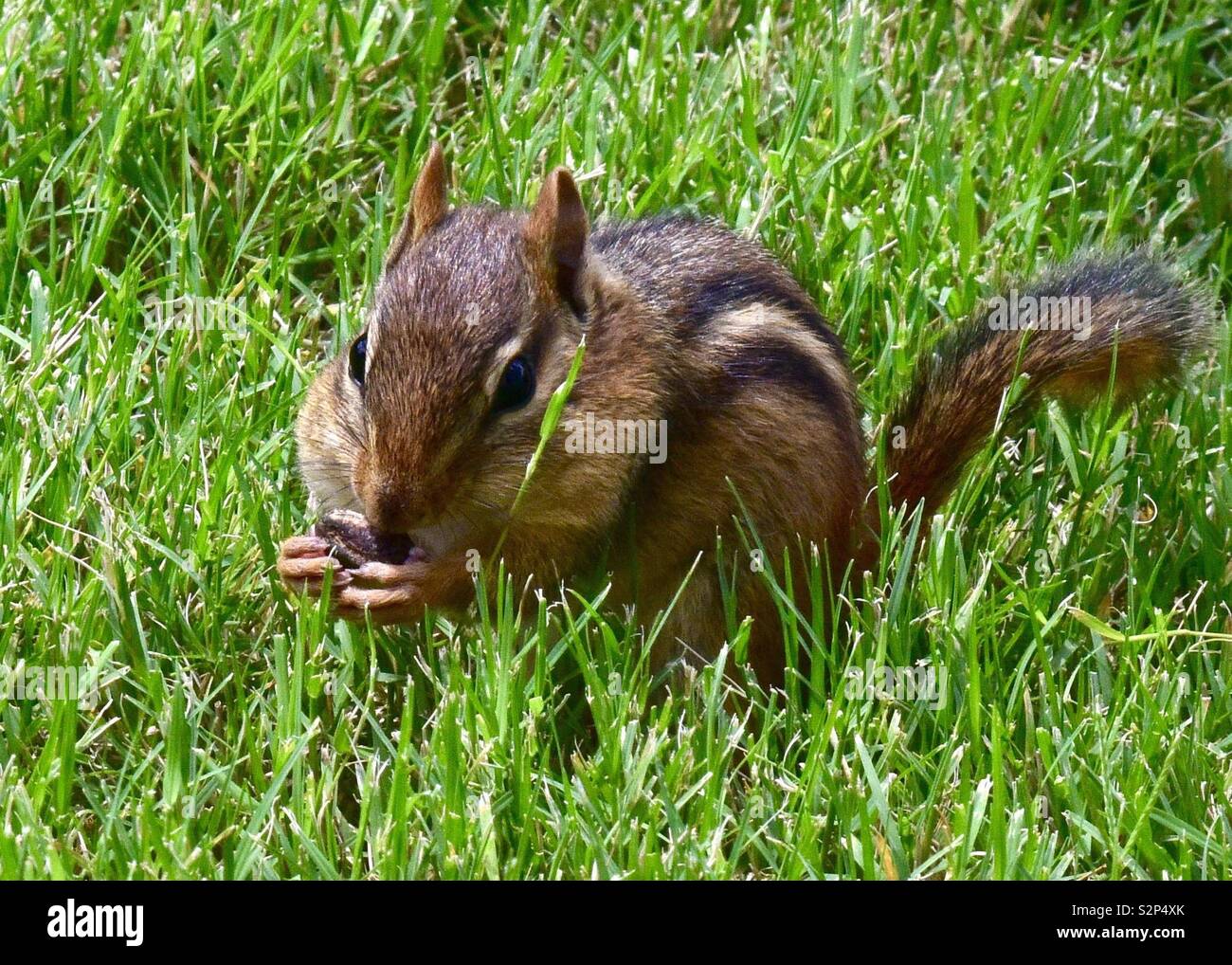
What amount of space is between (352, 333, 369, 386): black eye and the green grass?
0.47m

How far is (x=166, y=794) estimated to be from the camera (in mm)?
3137

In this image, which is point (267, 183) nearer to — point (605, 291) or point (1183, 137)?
point (605, 291)

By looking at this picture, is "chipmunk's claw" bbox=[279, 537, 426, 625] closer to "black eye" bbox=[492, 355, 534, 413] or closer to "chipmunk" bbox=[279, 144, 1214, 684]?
"chipmunk" bbox=[279, 144, 1214, 684]

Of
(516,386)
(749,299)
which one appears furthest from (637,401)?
(749,299)

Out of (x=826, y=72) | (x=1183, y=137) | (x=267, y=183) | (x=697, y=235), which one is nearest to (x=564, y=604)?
(x=697, y=235)

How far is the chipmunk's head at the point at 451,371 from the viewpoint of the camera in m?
3.28

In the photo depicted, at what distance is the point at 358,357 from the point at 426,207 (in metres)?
0.40

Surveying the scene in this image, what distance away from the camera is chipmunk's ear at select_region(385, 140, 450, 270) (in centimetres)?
372

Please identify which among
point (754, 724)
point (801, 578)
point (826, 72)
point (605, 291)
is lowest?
point (754, 724)

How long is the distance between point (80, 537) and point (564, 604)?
1.09 metres

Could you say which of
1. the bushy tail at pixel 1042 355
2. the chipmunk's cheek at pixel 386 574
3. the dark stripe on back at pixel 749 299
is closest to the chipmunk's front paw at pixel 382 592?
the chipmunk's cheek at pixel 386 574

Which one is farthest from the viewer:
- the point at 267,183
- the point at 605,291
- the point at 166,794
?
the point at 267,183

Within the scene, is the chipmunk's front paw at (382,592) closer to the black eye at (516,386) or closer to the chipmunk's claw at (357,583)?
the chipmunk's claw at (357,583)

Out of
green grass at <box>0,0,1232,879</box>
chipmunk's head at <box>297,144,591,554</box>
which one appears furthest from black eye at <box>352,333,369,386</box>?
green grass at <box>0,0,1232,879</box>
